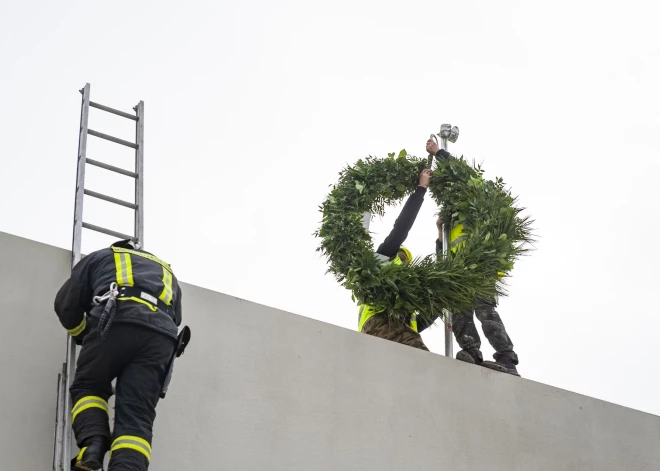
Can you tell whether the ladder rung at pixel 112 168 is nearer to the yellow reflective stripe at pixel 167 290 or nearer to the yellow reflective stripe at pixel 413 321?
the yellow reflective stripe at pixel 167 290

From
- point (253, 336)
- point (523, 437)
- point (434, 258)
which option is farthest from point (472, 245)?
point (253, 336)

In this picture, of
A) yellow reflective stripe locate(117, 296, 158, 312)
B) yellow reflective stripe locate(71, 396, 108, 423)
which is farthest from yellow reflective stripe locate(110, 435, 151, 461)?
yellow reflective stripe locate(117, 296, 158, 312)

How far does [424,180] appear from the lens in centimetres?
764

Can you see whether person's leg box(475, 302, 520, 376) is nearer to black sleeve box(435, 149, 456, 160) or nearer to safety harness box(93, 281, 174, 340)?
black sleeve box(435, 149, 456, 160)

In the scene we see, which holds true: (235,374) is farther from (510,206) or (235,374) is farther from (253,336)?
(510,206)

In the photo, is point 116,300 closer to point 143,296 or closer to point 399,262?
point 143,296

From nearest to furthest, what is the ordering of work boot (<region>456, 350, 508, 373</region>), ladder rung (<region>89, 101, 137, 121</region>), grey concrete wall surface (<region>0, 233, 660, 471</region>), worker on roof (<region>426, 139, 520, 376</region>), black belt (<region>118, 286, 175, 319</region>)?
black belt (<region>118, 286, 175, 319</region>), grey concrete wall surface (<region>0, 233, 660, 471</region>), ladder rung (<region>89, 101, 137, 121</region>), work boot (<region>456, 350, 508, 373</region>), worker on roof (<region>426, 139, 520, 376</region>)

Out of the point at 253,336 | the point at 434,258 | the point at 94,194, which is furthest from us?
the point at 434,258

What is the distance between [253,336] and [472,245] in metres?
1.94

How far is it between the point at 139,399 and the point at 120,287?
467mm

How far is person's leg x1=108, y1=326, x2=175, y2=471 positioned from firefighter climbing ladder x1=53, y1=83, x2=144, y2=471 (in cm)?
25

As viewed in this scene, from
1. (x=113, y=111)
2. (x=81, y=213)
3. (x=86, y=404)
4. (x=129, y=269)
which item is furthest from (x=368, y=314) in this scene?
(x=86, y=404)

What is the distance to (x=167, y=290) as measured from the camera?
187 inches

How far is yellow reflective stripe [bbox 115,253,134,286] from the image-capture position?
461 centimetres
